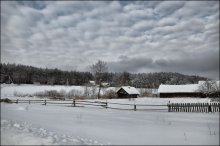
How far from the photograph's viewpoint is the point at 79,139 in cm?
1067

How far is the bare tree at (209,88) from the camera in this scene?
253 feet

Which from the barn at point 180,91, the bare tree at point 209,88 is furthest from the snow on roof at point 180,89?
the bare tree at point 209,88

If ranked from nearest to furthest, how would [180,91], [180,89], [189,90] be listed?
[189,90] < [180,91] < [180,89]

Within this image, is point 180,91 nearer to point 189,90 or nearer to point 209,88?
point 189,90

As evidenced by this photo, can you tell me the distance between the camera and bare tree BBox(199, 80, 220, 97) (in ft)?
253

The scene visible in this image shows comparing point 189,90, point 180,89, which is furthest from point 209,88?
point 180,89

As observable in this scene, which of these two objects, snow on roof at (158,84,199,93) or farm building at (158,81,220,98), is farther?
snow on roof at (158,84,199,93)

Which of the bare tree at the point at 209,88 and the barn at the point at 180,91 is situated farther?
the barn at the point at 180,91

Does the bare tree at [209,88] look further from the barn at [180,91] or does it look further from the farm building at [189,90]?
the barn at [180,91]

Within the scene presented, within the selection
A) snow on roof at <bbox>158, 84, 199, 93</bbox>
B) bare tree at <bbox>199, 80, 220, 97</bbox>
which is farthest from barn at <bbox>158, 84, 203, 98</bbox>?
bare tree at <bbox>199, 80, 220, 97</bbox>

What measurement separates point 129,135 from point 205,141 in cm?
358

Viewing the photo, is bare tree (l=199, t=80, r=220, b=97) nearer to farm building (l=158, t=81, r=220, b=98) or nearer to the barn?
farm building (l=158, t=81, r=220, b=98)

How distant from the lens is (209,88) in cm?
7994

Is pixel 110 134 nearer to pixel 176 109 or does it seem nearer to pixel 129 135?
pixel 129 135
